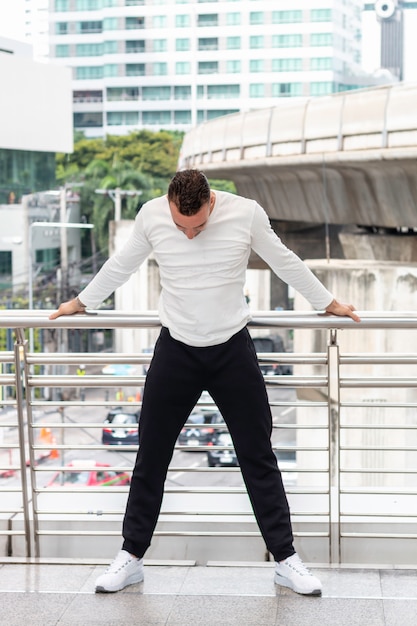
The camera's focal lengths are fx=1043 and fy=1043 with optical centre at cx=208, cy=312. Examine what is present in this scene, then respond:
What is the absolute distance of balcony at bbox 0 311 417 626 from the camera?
3732 millimetres

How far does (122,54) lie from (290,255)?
90.8 metres

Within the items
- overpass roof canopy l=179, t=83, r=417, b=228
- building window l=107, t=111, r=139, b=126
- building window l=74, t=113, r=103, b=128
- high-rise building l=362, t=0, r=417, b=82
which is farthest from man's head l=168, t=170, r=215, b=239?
high-rise building l=362, t=0, r=417, b=82

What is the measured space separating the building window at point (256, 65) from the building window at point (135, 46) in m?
10.2

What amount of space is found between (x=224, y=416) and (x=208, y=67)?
3381 inches

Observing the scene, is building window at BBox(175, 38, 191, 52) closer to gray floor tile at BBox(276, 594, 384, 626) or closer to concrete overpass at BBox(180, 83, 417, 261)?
concrete overpass at BBox(180, 83, 417, 261)

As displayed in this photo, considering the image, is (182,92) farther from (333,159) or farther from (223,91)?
(333,159)

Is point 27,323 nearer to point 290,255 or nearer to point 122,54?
point 290,255

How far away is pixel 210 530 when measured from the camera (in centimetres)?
448

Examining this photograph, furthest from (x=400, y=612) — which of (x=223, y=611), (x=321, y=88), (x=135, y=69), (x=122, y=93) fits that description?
(x=135, y=69)

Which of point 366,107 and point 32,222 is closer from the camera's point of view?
point 366,107

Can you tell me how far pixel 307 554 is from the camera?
4.39m

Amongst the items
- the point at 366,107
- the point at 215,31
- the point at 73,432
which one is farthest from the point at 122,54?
the point at 366,107

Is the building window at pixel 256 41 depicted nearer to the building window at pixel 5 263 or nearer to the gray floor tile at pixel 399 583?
the building window at pixel 5 263

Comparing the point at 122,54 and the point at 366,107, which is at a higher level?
the point at 122,54
